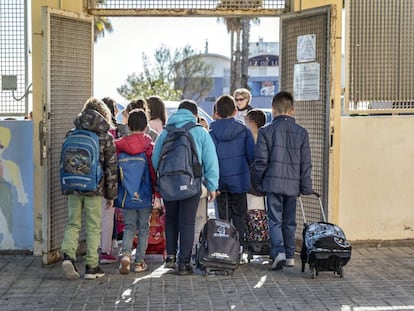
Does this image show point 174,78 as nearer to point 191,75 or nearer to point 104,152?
point 191,75

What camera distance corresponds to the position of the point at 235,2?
8898 millimetres

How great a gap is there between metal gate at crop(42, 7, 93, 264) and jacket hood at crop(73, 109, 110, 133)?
2.41ft

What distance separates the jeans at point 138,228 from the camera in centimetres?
790

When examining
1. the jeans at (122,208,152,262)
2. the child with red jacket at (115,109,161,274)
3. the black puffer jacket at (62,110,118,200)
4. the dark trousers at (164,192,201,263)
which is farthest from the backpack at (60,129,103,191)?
the dark trousers at (164,192,201,263)

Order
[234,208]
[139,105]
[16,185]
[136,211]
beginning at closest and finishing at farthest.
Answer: [136,211]
[234,208]
[139,105]
[16,185]

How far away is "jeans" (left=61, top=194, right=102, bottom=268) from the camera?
763cm

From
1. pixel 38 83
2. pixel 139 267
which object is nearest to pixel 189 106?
pixel 139 267

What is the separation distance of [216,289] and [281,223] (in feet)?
4.16

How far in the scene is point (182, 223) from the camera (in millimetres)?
7750

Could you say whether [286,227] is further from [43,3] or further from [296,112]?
[43,3]

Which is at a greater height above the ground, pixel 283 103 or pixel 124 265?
pixel 283 103

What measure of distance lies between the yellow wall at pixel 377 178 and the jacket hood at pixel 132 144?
262 centimetres

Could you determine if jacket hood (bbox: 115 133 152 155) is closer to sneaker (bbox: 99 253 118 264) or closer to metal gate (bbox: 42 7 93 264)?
metal gate (bbox: 42 7 93 264)

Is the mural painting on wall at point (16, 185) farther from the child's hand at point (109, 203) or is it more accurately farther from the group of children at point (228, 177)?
the child's hand at point (109, 203)
